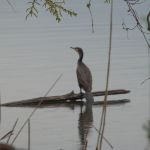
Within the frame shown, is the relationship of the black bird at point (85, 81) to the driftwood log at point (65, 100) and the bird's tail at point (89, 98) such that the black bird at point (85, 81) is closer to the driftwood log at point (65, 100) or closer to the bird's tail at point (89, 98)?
the bird's tail at point (89, 98)

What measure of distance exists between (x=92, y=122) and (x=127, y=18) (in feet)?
43.4

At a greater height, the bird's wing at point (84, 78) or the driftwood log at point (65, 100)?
the bird's wing at point (84, 78)

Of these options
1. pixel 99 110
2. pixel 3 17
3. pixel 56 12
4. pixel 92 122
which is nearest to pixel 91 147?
pixel 92 122

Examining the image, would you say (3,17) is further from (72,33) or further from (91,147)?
(91,147)

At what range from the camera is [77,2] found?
34.1 metres

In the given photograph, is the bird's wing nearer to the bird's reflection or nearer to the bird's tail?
the bird's tail

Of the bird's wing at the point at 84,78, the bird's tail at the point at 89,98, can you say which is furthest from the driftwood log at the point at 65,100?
the bird's wing at the point at 84,78

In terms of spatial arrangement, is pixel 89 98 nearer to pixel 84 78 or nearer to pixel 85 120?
pixel 84 78

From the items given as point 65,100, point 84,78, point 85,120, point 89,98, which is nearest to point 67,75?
point 84,78

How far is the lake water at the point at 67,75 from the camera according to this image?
36.8 feet

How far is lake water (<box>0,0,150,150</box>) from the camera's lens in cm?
1123

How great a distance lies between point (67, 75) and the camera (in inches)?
643

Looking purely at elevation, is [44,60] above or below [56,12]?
below

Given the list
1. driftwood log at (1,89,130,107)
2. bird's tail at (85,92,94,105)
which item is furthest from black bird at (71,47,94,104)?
driftwood log at (1,89,130,107)
